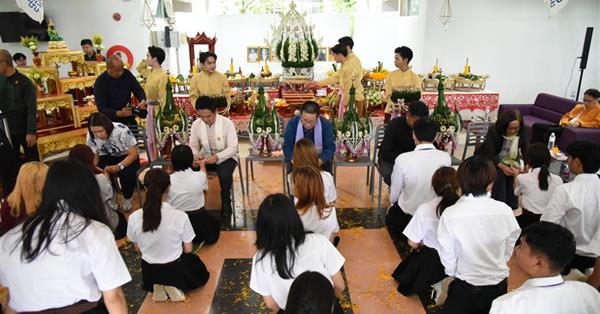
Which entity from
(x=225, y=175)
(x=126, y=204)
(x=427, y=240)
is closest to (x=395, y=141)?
(x=427, y=240)

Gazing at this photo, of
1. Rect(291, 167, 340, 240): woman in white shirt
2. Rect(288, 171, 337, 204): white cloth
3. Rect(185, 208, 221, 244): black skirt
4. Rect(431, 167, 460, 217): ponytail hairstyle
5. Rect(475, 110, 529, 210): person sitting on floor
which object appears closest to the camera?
Rect(291, 167, 340, 240): woman in white shirt

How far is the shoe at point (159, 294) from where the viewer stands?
2727 mm

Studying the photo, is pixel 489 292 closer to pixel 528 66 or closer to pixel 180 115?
pixel 180 115

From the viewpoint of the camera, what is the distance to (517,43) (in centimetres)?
856

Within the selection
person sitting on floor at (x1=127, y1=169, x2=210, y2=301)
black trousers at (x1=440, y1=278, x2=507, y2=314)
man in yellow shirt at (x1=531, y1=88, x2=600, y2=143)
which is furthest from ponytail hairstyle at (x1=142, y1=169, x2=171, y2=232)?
man in yellow shirt at (x1=531, y1=88, x2=600, y2=143)

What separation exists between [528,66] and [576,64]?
998 millimetres

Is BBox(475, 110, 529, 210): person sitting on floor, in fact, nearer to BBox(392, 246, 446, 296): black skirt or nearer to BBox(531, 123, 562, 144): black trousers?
BBox(392, 246, 446, 296): black skirt

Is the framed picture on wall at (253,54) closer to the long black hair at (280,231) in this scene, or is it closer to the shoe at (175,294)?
the shoe at (175,294)

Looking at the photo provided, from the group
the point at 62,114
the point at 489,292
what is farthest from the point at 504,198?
the point at 62,114

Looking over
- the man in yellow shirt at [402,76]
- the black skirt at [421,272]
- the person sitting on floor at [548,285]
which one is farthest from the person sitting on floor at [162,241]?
the man in yellow shirt at [402,76]

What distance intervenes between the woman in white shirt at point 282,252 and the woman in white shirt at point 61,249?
569mm

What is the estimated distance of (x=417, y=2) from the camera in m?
8.63

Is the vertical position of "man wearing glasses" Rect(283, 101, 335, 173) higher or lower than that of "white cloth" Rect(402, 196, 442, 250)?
higher

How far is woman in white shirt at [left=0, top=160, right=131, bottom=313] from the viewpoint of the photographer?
1.45 m
